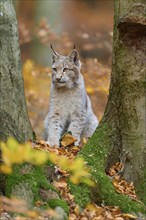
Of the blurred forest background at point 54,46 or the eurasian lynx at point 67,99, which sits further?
the blurred forest background at point 54,46

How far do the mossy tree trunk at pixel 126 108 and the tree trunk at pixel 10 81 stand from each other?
3.80ft

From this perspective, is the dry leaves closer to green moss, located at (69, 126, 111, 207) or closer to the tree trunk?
green moss, located at (69, 126, 111, 207)

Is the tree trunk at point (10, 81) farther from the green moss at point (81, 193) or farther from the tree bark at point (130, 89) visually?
the tree bark at point (130, 89)

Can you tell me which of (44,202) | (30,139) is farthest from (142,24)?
(44,202)

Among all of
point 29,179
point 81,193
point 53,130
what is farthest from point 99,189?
point 53,130

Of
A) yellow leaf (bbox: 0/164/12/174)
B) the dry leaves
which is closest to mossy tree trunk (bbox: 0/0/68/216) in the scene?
yellow leaf (bbox: 0/164/12/174)

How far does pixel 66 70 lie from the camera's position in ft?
32.8

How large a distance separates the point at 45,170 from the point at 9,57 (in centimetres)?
132

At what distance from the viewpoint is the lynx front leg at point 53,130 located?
9430 millimetres

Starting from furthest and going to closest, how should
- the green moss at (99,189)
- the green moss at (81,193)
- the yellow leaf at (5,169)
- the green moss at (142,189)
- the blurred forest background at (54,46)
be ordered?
the blurred forest background at (54,46) < the green moss at (142,189) < the green moss at (99,189) < the green moss at (81,193) < the yellow leaf at (5,169)

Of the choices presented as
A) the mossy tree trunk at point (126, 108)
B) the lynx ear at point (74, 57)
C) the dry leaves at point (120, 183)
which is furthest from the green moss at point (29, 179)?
the lynx ear at point (74, 57)

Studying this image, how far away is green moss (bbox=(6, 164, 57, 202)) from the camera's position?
6.55 metres

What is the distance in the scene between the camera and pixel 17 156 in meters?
5.40

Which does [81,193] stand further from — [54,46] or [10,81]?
[54,46]
